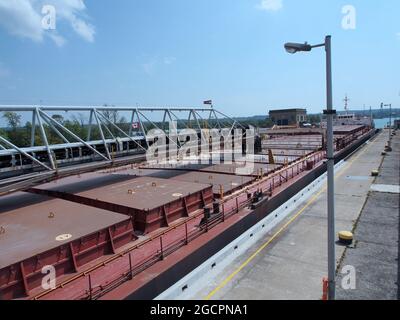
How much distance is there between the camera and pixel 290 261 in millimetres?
12609

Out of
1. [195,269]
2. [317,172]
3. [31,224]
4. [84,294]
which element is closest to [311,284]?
[195,269]

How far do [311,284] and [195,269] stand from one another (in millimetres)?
4438

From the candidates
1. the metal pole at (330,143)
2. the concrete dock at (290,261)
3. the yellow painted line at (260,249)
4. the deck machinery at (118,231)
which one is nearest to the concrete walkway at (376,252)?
the concrete dock at (290,261)

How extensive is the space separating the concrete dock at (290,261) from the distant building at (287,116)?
328 ft

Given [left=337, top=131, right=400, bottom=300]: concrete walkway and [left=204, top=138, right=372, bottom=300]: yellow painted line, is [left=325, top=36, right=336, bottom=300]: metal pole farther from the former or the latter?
[left=204, top=138, right=372, bottom=300]: yellow painted line

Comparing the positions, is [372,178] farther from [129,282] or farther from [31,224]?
[31,224]

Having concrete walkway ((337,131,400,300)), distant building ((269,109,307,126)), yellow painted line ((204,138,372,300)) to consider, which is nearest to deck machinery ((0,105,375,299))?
yellow painted line ((204,138,372,300))

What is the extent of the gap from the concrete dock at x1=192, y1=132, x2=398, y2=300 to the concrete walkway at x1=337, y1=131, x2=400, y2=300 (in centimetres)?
15

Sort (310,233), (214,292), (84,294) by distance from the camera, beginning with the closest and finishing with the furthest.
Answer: (84,294) → (214,292) → (310,233)

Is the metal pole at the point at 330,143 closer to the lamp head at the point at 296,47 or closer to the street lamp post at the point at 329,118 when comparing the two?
the street lamp post at the point at 329,118

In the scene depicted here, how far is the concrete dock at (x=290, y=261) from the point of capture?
1058 cm

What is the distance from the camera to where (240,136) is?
124 ft

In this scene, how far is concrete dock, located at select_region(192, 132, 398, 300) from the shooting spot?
10.6m

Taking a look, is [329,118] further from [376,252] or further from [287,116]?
[287,116]
